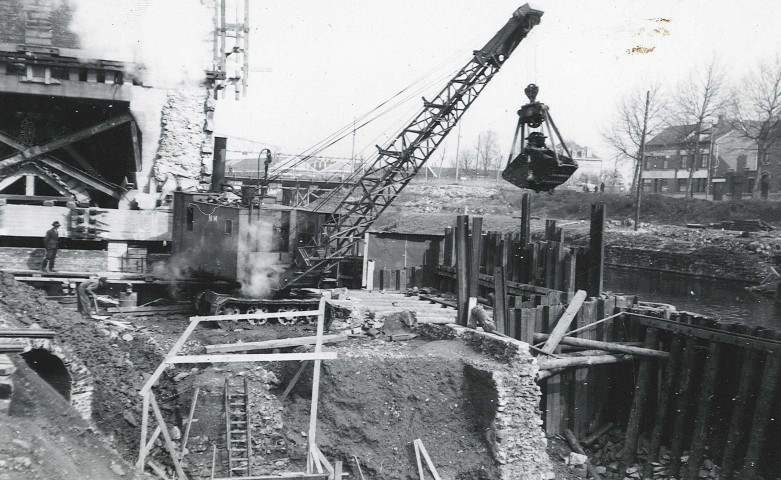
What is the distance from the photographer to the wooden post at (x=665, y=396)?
435 inches

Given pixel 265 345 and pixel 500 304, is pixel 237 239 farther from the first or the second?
pixel 500 304

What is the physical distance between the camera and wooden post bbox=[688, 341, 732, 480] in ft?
34.0

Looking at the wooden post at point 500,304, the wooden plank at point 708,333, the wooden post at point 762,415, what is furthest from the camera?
the wooden post at point 500,304

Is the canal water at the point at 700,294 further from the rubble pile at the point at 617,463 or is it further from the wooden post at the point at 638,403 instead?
the rubble pile at the point at 617,463

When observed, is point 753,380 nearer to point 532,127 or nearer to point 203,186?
point 532,127

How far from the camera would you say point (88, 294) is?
50.4 feet

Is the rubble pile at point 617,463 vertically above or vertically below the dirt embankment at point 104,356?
below

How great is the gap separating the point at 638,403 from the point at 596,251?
3624mm

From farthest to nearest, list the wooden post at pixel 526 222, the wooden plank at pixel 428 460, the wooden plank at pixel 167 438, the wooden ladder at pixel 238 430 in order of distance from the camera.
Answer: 1. the wooden post at pixel 526 222
2. the wooden ladder at pixel 238 430
3. the wooden plank at pixel 428 460
4. the wooden plank at pixel 167 438

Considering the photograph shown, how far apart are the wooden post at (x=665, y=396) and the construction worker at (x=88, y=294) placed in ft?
40.2

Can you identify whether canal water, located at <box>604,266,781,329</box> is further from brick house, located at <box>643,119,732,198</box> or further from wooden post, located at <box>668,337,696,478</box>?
brick house, located at <box>643,119,732,198</box>

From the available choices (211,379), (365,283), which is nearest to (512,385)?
(211,379)

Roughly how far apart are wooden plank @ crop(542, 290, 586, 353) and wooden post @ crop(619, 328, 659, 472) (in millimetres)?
1430

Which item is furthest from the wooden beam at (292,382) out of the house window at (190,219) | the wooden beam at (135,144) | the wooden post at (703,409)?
the wooden beam at (135,144)
